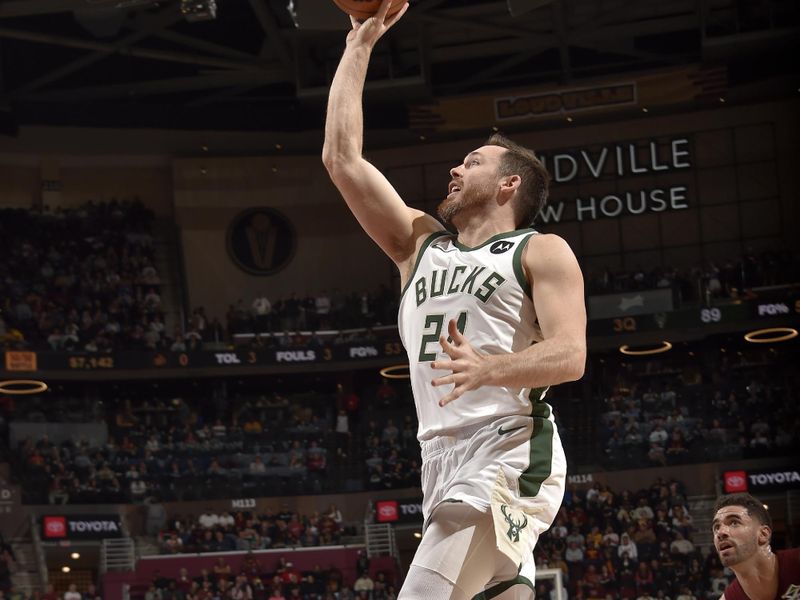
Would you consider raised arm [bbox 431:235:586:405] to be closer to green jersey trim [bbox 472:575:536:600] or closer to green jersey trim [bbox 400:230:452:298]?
green jersey trim [bbox 400:230:452:298]

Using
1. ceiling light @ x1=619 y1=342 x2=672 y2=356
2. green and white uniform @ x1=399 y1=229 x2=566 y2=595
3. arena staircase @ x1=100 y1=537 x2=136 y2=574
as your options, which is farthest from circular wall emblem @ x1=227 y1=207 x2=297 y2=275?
green and white uniform @ x1=399 y1=229 x2=566 y2=595

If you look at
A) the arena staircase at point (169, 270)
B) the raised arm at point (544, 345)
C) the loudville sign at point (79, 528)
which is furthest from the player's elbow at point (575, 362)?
the arena staircase at point (169, 270)

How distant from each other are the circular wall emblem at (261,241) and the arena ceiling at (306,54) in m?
2.64

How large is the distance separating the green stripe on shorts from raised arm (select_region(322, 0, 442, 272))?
0.84 meters

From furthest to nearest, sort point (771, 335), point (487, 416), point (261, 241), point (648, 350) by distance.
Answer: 1. point (261, 241)
2. point (648, 350)
3. point (771, 335)
4. point (487, 416)

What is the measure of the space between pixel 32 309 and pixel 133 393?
3457 millimetres

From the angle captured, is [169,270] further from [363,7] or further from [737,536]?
[363,7]

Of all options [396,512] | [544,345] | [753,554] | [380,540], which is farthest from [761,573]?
[396,512]

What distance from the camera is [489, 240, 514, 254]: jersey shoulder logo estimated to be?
437 cm

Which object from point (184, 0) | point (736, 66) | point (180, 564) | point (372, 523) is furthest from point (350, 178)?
point (736, 66)

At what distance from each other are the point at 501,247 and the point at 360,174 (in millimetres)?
602

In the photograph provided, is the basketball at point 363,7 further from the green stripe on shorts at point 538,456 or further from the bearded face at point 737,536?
the bearded face at point 737,536

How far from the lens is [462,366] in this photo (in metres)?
3.60

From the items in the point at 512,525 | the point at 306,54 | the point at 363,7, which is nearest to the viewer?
the point at 512,525
